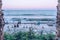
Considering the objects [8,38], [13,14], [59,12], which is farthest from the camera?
[13,14]

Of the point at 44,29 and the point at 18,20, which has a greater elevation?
the point at 18,20

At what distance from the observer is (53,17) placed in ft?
7.46

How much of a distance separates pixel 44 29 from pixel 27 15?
35 cm

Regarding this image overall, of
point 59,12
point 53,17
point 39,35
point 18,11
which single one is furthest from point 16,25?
point 59,12

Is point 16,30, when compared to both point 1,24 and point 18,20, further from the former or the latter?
point 1,24

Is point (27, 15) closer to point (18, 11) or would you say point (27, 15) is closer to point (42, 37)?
point (18, 11)

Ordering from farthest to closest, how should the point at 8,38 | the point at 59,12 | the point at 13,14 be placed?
the point at 13,14
the point at 8,38
the point at 59,12

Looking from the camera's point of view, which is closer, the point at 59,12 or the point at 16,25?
the point at 59,12

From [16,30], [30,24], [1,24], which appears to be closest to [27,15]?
[30,24]

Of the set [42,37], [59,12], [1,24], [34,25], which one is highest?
[59,12]

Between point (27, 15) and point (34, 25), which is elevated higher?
point (27, 15)

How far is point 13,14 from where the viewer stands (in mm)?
2229

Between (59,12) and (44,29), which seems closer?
(59,12)

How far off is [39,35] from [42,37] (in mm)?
60
